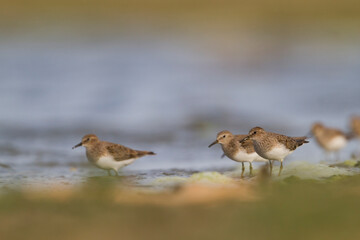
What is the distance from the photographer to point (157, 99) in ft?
62.1

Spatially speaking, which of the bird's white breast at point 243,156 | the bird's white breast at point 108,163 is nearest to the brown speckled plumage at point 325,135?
the bird's white breast at point 243,156

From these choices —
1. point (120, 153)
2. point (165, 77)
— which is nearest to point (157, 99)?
point (165, 77)

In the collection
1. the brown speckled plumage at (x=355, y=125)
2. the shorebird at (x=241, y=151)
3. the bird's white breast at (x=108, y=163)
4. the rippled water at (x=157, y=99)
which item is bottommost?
the bird's white breast at (x=108, y=163)

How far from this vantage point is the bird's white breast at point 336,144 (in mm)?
12547

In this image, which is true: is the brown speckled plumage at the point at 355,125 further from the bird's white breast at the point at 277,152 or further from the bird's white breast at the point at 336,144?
the bird's white breast at the point at 277,152

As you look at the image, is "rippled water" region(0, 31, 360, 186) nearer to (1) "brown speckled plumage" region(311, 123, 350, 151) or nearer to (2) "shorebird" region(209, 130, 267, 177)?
(1) "brown speckled plumage" region(311, 123, 350, 151)

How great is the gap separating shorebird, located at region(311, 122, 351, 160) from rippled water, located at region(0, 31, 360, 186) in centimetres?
27

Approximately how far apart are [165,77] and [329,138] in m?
10.7

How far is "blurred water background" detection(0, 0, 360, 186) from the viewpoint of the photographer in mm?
13547

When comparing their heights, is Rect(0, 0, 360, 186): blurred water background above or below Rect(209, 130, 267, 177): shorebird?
above

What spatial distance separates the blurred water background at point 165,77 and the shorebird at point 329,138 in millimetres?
333

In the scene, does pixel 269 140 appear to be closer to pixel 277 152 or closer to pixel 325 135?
pixel 277 152

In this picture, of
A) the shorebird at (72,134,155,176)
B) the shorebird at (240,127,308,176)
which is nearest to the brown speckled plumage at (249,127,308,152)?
the shorebird at (240,127,308,176)

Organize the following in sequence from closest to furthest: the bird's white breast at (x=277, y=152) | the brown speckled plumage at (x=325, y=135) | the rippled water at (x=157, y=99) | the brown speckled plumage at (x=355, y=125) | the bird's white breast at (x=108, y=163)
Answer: the bird's white breast at (x=277, y=152), the bird's white breast at (x=108, y=163), the rippled water at (x=157, y=99), the brown speckled plumage at (x=325, y=135), the brown speckled plumage at (x=355, y=125)
